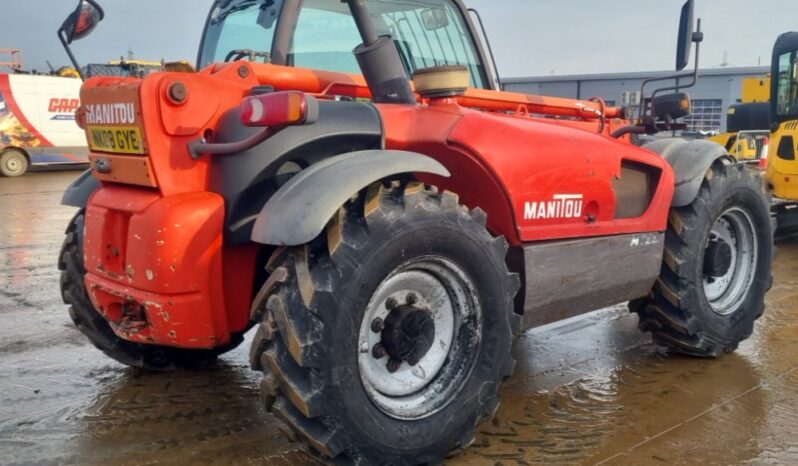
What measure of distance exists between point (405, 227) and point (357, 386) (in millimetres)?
599

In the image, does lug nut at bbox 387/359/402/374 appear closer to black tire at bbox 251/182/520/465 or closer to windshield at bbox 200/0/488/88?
black tire at bbox 251/182/520/465

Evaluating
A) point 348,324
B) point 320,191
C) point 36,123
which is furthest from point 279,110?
point 36,123

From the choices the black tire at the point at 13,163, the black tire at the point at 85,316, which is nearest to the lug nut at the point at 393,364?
the black tire at the point at 85,316

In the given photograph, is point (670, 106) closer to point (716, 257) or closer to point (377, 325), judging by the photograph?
point (716, 257)

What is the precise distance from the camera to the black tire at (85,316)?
11.9 ft

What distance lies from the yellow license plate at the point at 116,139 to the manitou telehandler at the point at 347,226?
1cm

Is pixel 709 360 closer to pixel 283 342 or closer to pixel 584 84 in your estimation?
pixel 283 342

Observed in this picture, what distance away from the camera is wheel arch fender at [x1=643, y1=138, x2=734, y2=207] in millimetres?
4035

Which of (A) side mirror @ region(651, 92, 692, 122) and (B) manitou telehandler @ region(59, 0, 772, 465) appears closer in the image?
(B) manitou telehandler @ region(59, 0, 772, 465)

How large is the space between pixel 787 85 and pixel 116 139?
31.7 feet

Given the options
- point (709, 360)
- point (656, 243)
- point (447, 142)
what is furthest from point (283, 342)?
point (709, 360)

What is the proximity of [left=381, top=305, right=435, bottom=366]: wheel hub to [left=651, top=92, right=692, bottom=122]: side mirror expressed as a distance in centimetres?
213

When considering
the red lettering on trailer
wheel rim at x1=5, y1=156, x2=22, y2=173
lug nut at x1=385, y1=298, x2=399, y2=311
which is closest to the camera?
lug nut at x1=385, y1=298, x2=399, y2=311

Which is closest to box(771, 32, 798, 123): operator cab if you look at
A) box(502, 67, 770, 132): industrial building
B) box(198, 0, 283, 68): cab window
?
box(198, 0, 283, 68): cab window
